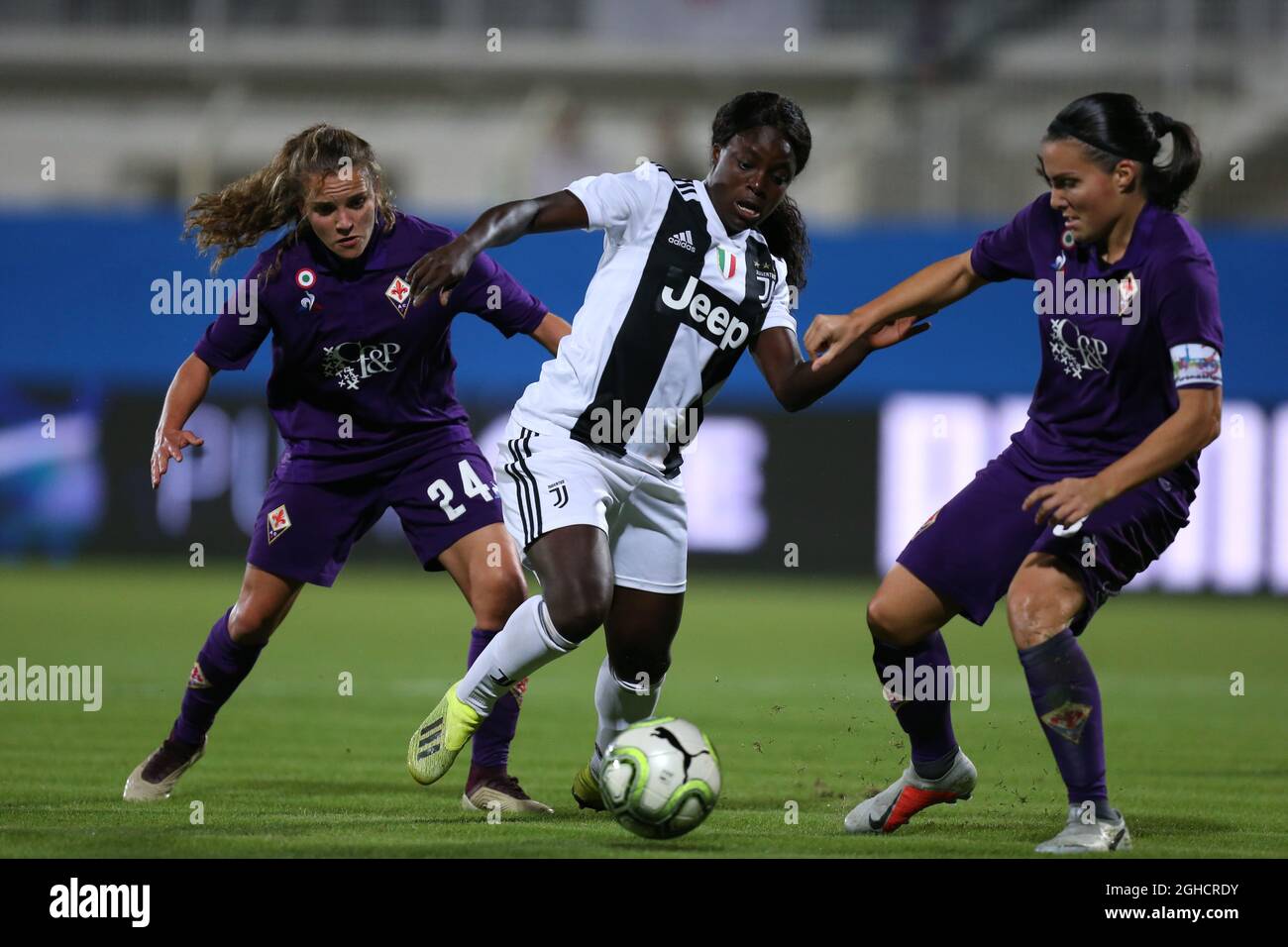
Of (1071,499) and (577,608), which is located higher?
(1071,499)

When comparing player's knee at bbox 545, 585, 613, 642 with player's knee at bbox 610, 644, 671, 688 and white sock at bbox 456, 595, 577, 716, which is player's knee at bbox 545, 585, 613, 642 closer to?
white sock at bbox 456, 595, 577, 716

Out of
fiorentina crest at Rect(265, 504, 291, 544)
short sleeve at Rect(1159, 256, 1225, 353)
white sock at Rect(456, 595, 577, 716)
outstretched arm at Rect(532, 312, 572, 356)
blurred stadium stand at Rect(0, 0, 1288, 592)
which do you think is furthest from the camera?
blurred stadium stand at Rect(0, 0, 1288, 592)

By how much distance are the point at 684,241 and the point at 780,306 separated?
50 cm

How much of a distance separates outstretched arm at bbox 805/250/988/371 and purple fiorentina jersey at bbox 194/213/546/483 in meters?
1.35

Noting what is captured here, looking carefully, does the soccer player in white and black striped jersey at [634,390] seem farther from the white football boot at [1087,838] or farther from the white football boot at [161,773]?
the white football boot at [1087,838]

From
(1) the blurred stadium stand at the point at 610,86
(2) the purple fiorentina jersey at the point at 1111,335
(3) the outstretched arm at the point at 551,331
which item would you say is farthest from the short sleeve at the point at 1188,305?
(1) the blurred stadium stand at the point at 610,86

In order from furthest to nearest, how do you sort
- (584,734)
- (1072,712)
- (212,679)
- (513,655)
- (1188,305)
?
(584,734) → (212,679) → (513,655) → (1072,712) → (1188,305)

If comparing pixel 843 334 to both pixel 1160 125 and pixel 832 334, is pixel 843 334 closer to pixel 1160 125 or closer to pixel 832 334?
pixel 832 334

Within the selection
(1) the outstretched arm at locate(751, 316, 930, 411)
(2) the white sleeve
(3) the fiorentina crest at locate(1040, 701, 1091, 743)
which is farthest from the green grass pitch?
(2) the white sleeve

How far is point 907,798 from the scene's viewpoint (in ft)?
18.8

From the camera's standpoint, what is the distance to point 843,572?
1697 centimetres

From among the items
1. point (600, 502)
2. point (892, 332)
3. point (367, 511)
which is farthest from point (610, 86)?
point (600, 502)

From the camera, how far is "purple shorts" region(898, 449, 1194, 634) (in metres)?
5.28
